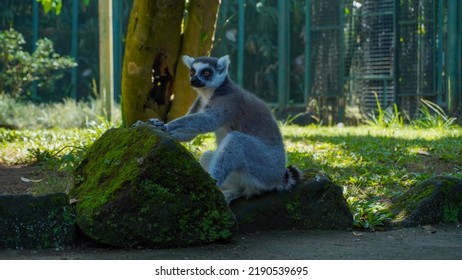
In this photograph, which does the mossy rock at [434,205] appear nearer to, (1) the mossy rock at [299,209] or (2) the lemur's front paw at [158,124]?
(1) the mossy rock at [299,209]

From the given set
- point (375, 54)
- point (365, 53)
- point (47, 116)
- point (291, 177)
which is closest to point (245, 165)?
point (291, 177)

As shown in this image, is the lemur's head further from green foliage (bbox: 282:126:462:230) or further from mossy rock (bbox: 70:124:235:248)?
green foliage (bbox: 282:126:462:230)

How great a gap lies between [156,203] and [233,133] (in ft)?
2.95

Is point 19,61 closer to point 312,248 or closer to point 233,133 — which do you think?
point 233,133

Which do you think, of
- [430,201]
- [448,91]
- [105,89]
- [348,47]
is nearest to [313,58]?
[348,47]

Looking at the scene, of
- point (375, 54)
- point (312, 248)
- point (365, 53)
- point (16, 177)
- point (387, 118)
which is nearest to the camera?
point (312, 248)

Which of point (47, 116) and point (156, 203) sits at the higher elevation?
point (156, 203)

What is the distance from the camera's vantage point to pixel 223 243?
15.8 feet

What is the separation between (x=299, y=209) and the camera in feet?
18.2

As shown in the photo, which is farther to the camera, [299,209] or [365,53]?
[365,53]

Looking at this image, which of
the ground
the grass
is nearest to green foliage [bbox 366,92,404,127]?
the grass

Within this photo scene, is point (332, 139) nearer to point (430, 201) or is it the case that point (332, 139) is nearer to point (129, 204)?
point (430, 201)

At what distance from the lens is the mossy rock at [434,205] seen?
5.77 meters

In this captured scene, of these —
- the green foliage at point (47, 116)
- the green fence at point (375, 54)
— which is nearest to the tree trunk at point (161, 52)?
the green foliage at point (47, 116)
